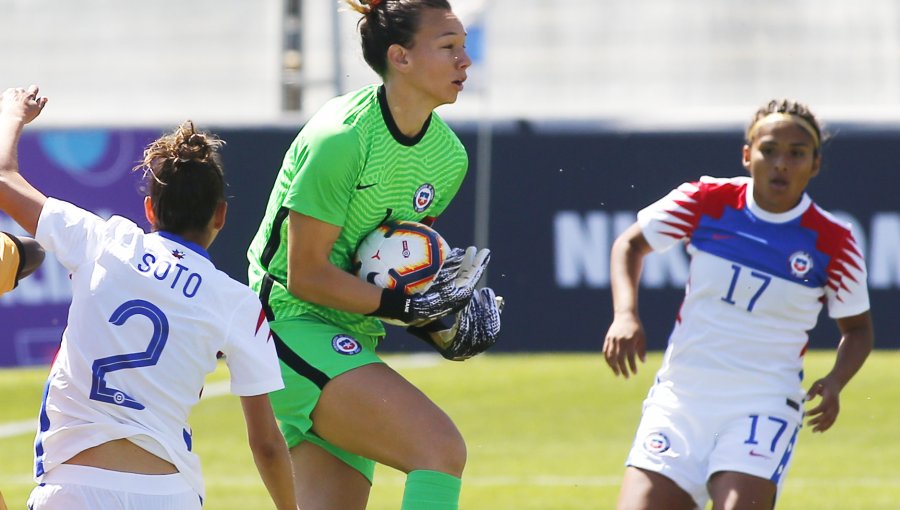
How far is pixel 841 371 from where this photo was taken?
4.72 meters

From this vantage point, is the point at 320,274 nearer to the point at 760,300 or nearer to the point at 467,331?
the point at 467,331

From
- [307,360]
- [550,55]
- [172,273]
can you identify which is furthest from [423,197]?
[550,55]

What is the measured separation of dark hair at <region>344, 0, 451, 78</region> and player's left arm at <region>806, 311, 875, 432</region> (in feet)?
5.77

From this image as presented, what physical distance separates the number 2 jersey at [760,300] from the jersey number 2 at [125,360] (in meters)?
1.93

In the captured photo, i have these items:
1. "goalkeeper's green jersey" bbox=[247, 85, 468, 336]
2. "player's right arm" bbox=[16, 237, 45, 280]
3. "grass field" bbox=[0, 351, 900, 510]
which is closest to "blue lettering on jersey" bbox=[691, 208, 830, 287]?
"goalkeeper's green jersey" bbox=[247, 85, 468, 336]

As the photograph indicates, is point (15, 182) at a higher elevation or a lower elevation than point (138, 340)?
higher

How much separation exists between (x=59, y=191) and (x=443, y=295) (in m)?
7.98

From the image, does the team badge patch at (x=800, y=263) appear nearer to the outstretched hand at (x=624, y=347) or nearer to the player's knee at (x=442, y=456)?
the outstretched hand at (x=624, y=347)

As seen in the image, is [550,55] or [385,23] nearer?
[385,23]

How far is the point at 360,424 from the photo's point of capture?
4.17 meters

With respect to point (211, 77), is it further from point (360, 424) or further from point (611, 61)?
point (360, 424)

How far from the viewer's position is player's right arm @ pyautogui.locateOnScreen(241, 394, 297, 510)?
3752mm

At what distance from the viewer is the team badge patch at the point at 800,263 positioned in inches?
187

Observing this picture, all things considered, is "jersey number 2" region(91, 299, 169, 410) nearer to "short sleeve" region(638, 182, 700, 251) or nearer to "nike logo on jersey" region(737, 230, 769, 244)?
"short sleeve" region(638, 182, 700, 251)
